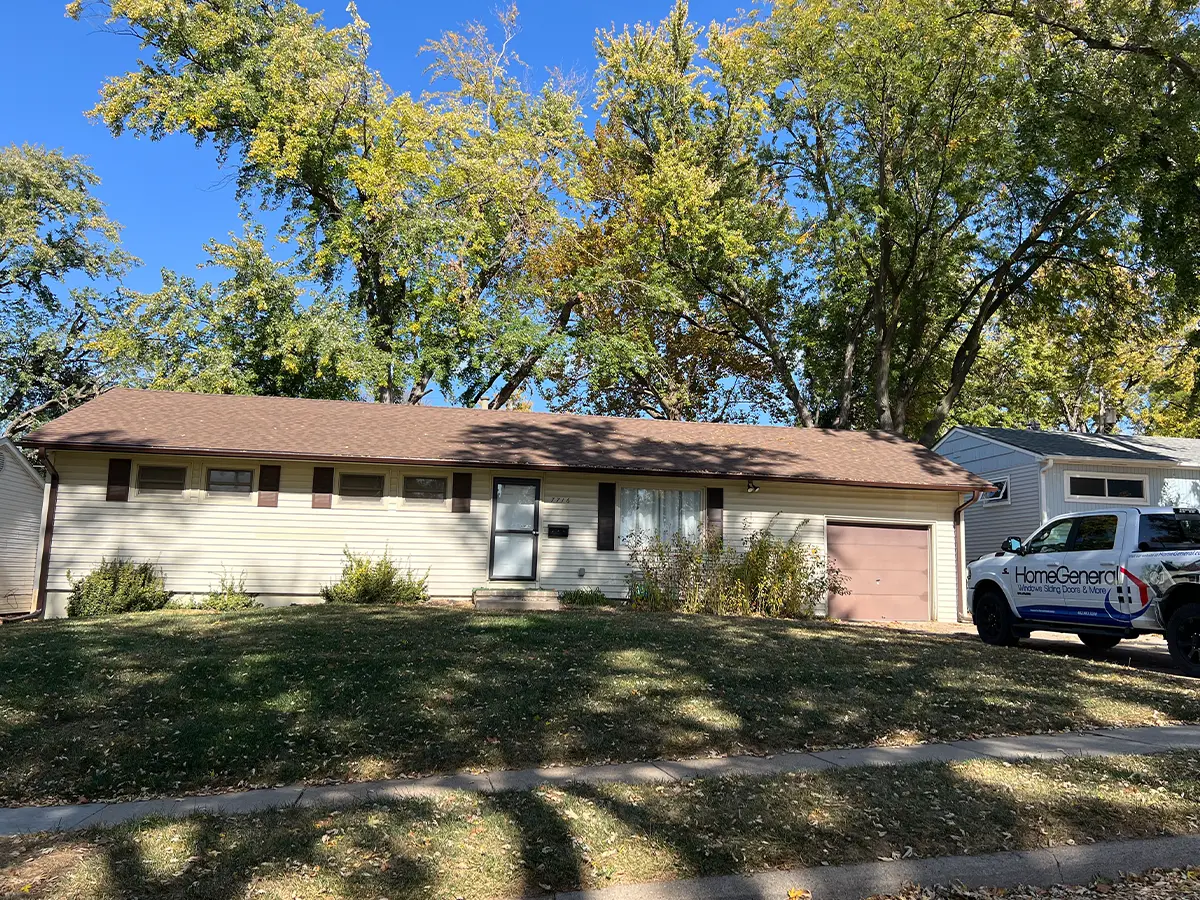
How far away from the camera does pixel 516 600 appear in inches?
581

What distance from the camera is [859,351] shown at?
28.6 meters

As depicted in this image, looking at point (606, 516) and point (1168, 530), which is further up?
point (606, 516)

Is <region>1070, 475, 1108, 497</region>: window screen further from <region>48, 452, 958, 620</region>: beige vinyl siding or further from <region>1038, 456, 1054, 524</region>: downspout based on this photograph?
<region>48, 452, 958, 620</region>: beige vinyl siding

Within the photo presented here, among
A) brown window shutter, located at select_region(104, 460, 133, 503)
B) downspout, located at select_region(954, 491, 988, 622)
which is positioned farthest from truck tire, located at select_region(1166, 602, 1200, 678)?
brown window shutter, located at select_region(104, 460, 133, 503)

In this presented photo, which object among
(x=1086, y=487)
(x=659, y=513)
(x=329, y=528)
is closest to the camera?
(x=329, y=528)

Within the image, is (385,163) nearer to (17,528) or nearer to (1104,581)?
(17,528)

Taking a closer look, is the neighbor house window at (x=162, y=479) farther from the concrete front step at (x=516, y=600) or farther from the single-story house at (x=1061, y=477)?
the single-story house at (x=1061, y=477)

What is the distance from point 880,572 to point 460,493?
28.9 feet

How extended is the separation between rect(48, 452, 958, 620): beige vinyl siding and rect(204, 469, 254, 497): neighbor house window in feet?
0.43

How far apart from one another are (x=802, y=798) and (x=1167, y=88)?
18679 millimetres

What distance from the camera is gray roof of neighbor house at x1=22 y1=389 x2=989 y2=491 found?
1495 cm

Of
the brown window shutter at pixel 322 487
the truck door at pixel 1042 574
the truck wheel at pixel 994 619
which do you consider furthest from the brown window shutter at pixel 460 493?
the truck door at pixel 1042 574

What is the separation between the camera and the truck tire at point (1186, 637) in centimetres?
938

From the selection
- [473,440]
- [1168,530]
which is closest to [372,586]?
[473,440]
